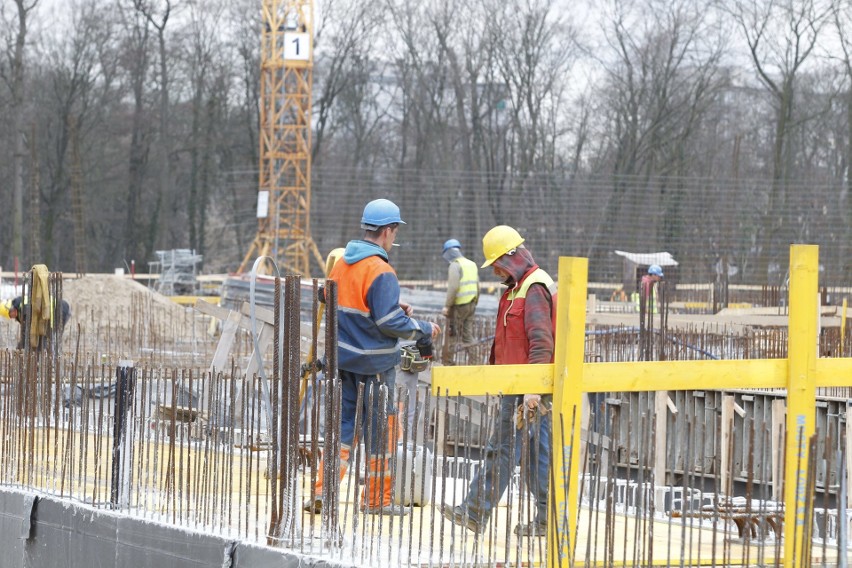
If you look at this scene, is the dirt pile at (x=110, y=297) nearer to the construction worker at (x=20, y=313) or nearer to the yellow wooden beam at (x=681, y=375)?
the construction worker at (x=20, y=313)

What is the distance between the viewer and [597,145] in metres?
46.6

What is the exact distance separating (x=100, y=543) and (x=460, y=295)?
→ 9.16 metres

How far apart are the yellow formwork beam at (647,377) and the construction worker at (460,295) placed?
10218 millimetres

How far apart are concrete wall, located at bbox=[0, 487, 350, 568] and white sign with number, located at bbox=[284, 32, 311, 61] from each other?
33.0 m

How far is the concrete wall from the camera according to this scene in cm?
593

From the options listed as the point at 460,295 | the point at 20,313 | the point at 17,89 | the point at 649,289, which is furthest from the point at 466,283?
the point at 17,89

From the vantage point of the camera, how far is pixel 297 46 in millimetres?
39719

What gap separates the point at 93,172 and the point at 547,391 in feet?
152

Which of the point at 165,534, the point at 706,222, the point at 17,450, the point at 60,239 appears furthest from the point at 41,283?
the point at 60,239

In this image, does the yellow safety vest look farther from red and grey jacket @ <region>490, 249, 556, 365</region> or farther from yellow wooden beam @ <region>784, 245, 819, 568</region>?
yellow wooden beam @ <region>784, 245, 819, 568</region>

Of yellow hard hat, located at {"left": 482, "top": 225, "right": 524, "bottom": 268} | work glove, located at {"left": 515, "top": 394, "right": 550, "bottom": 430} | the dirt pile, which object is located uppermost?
yellow hard hat, located at {"left": 482, "top": 225, "right": 524, "bottom": 268}

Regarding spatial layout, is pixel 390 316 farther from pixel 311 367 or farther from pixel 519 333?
pixel 519 333

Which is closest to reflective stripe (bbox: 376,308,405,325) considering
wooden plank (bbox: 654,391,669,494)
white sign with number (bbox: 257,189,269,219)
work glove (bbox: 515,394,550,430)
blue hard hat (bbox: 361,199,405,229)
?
blue hard hat (bbox: 361,199,405,229)

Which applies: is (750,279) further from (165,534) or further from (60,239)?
(60,239)
